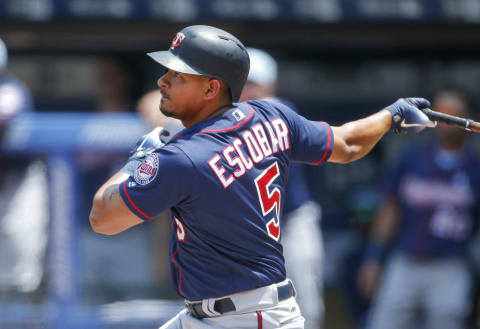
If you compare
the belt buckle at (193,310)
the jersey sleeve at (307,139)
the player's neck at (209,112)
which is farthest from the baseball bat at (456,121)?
the belt buckle at (193,310)

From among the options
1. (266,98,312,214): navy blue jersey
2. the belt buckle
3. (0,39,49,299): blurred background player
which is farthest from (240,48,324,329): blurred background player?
the belt buckle

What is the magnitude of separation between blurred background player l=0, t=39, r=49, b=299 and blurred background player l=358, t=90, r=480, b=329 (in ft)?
6.35

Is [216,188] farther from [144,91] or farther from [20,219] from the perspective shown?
[144,91]

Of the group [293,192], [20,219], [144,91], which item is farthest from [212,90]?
[144,91]

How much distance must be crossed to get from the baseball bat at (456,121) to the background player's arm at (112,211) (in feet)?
3.82

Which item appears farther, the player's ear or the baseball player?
the player's ear

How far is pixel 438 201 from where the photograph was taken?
5199mm

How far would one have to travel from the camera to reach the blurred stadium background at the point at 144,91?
16.0 feet

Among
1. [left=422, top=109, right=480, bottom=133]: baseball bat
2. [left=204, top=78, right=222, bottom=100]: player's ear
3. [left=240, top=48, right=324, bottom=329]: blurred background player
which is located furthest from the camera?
[left=240, top=48, right=324, bottom=329]: blurred background player

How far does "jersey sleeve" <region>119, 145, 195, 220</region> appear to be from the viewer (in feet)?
9.18

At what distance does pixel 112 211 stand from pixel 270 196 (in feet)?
1.73

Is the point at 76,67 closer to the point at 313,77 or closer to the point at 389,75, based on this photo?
the point at 313,77

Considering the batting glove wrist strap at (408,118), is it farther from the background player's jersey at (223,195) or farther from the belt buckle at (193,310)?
the belt buckle at (193,310)

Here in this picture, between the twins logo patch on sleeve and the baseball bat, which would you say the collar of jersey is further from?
the baseball bat
